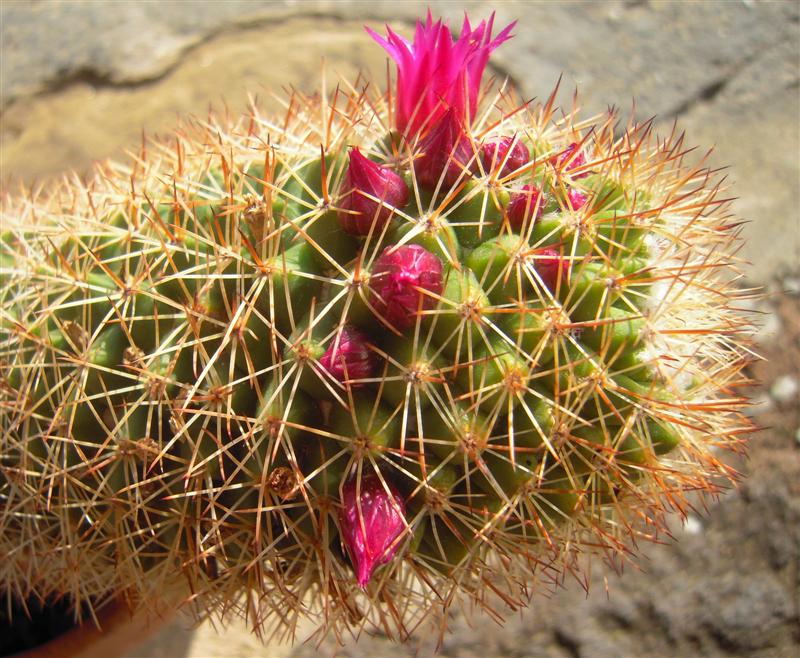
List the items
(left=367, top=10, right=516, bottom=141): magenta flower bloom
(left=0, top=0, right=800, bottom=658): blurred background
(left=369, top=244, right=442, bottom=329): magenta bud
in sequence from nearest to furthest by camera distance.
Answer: (left=369, top=244, right=442, bottom=329): magenta bud, (left=367, top=10, right=516, bottom=141): magenta flower bloom, (left=0, top=0, right=800, bottom=658): blurred background

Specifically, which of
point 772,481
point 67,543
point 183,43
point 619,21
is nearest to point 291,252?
point 67,543

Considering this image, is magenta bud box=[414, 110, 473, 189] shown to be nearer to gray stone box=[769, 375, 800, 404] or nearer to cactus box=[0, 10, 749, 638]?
cactus box=[0, 10, 749, 638]

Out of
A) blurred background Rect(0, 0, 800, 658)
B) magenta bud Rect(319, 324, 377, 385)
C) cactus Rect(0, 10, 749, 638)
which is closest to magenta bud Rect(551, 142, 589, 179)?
cactus Rect(0, 10, 749, 638)

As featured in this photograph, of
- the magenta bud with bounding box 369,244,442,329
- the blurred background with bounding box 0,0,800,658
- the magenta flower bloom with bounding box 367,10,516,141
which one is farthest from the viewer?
the blurred background with bounding box 0,0,800,658

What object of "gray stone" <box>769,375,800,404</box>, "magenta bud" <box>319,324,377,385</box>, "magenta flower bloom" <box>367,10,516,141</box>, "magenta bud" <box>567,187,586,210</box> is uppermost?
"magenta flower bloom" <box>367,10,516,141</box>

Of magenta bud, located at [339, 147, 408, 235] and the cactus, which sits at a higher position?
magenta bud, located at [339, 147, 408, 235]

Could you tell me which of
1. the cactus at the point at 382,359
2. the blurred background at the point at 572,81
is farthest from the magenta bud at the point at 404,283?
the blurred background at the point at 572,81

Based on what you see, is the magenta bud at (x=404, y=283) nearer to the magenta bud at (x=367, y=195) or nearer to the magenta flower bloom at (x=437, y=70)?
the magenta bud at (x=367, y=195)
